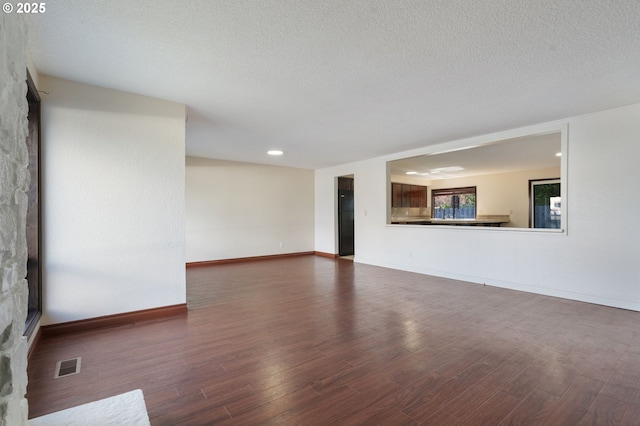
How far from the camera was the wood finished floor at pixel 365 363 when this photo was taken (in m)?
1.70

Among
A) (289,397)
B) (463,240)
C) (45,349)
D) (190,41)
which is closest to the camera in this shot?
(289,397)

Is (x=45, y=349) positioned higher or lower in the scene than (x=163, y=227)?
lower

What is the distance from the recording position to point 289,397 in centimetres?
183

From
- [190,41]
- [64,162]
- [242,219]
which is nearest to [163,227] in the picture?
[64,162]

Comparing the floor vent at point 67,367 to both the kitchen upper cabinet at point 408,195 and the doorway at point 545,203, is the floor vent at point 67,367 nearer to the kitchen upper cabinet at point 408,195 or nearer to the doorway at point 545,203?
the kitchen upper cabinet at point 408,195

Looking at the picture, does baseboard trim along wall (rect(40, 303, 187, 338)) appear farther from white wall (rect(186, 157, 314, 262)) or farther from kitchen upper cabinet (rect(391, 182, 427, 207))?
kitchen upper cabinet (rect(391, 182, 427, 207))

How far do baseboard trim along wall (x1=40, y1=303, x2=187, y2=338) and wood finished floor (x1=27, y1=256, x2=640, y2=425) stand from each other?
109mm

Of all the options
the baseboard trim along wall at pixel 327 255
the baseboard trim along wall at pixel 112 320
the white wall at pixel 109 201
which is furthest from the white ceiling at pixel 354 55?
the baseboard trim along wall at pixel 327 255

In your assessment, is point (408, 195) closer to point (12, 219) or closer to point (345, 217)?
point (345, 217)

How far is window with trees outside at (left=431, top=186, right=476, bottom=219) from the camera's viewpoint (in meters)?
9.21

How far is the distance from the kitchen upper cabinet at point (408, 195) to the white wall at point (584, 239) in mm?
3426

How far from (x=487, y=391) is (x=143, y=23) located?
3.24 m

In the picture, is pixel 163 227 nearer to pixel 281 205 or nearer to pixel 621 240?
pixel 281 205

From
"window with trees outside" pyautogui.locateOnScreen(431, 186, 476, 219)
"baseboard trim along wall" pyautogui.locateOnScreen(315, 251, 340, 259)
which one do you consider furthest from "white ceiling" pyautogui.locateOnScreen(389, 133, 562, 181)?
"baseboard trim along wall" pyautogui.locateOnScreen(315, 251, 340, 259)
